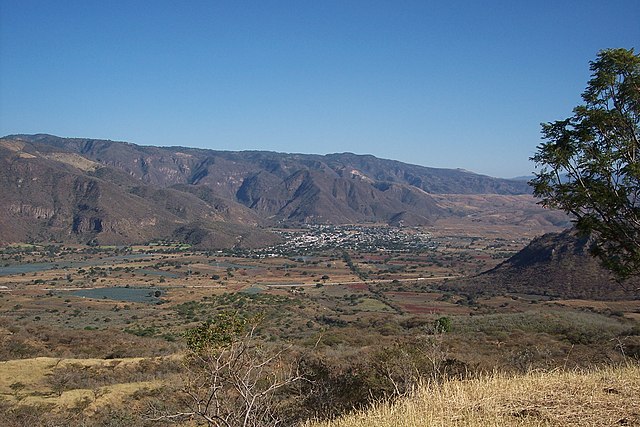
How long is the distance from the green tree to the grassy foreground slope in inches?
134

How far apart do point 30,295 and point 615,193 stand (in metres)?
83.6

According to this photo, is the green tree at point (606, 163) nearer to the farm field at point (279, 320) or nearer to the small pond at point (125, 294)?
the farm field at point (279, 320)

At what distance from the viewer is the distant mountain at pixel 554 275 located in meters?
66.0

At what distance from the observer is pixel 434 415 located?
7348 mm

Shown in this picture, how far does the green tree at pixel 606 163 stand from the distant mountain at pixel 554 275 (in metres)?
57.5

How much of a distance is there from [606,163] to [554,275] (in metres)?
69.8

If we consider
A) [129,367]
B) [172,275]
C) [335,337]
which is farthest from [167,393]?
[172,275]

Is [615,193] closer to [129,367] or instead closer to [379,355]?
[379,355]

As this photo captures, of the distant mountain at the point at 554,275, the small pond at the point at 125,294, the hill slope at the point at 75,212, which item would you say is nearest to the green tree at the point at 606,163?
the distant mountain at the point at 554,275

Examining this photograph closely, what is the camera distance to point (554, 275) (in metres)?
74.1

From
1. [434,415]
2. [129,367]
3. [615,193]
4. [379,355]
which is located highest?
[615,193]

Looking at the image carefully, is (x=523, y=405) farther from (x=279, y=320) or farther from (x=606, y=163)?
(x=279, y=320)

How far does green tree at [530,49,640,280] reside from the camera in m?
11.0

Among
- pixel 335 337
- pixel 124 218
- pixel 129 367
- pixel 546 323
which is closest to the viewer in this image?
pixel 129 367
